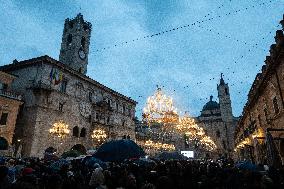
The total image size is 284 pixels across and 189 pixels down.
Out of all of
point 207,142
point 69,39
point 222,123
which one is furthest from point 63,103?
point 222,123

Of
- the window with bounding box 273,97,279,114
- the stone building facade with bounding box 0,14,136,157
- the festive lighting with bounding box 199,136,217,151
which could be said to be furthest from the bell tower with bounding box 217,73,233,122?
the window with bounding box 273,97,279,114

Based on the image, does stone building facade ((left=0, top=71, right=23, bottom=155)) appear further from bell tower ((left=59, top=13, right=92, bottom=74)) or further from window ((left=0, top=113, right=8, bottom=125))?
bell tower ((left=59, top=13, right=92, bottom=74))

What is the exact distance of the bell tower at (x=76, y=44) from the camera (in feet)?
138

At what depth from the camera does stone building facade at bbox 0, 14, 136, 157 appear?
1081 inches

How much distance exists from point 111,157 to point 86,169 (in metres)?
3.50

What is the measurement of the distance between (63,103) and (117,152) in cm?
2288

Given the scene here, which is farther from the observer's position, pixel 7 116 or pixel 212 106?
pixel 212 106

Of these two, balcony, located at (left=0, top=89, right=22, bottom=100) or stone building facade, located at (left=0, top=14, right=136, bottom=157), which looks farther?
stone building facade, located at (left=0, top=14, right=136, bottom=157)

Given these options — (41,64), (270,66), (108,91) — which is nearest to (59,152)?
(41,64)

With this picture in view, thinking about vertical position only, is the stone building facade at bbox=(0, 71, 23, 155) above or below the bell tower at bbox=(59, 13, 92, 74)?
below

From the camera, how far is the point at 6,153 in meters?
24.5

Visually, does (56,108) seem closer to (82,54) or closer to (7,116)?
(7,116)

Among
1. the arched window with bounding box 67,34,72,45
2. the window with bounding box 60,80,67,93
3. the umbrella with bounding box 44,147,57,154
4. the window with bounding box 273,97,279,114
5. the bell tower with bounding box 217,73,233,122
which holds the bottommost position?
the umbrella with bounding box 44,147,57,154

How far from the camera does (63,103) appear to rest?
30.9 meters
